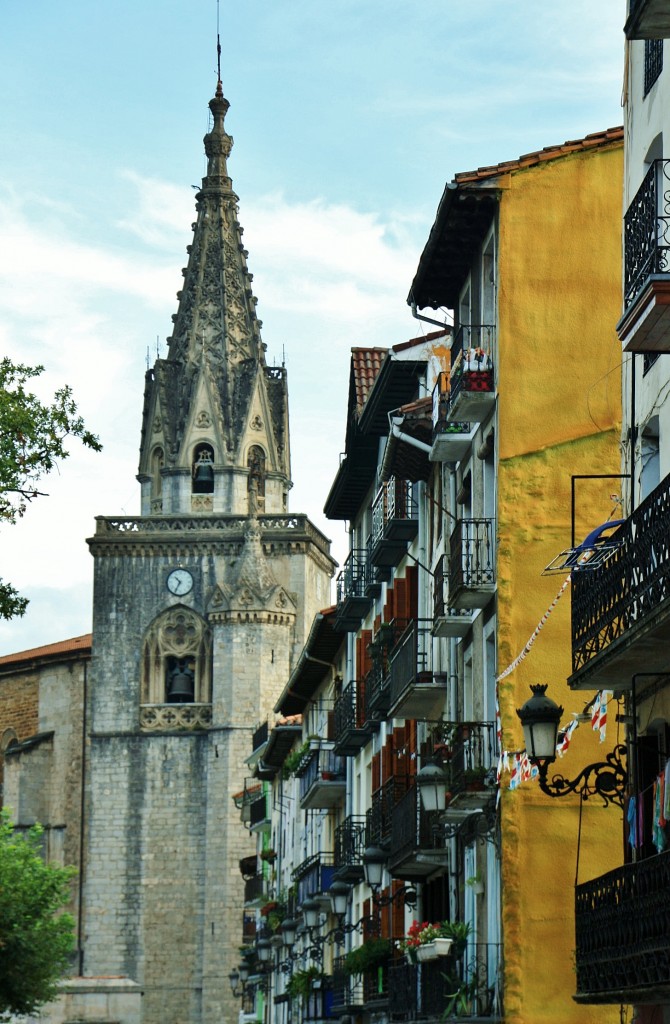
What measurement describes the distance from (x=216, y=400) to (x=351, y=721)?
51568 millimetres

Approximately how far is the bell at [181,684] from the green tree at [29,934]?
26647 millimetres

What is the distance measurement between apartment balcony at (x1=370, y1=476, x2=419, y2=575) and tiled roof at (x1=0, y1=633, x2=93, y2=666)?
5641cm

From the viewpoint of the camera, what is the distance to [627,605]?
16.7 meters

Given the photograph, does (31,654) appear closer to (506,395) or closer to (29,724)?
(29,724)

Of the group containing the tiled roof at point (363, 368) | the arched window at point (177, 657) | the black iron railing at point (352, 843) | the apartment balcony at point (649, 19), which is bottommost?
the black iron railing at point (352, 843)

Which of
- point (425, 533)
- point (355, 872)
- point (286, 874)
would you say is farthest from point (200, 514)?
point (425, 533)

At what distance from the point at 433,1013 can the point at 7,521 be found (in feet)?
25.8

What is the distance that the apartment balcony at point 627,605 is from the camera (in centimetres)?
1569

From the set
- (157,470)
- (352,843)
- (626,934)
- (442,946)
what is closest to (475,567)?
(442,946)

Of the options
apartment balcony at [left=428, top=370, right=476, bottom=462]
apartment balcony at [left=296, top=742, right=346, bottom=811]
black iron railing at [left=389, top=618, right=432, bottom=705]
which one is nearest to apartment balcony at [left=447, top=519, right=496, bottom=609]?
apartment balcony at [left=428, top=370, right=476, bottom=462]

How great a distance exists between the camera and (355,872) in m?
40.4

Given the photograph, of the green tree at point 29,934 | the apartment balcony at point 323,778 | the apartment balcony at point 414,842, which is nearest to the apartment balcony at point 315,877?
the apartment balcony at point 323,778

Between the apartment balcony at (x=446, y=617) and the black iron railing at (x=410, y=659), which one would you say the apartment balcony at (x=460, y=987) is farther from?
the black iron railing at (x=410, y=659)

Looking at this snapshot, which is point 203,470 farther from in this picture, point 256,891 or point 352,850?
point 352,850
